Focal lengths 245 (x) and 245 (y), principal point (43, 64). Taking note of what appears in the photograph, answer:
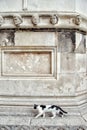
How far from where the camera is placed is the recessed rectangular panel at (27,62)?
4605 mm

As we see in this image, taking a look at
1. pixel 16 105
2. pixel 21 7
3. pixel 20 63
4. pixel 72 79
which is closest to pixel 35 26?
pixel 21 7

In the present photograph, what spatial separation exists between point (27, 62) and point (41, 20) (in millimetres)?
828

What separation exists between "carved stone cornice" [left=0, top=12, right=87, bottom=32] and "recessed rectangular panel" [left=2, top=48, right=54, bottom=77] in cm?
47

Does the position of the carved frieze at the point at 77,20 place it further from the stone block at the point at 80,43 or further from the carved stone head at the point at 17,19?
the carved stone head at the point at 17,19

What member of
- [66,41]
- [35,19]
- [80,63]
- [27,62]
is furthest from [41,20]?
[80,63]

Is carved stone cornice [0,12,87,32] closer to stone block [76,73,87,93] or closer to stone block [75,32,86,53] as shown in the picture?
stone block [75,32,86,53]

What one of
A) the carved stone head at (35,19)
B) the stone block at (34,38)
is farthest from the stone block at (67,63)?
the carved stone head at (35,19)

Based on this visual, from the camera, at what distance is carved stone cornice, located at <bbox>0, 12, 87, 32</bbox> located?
14.6 ft

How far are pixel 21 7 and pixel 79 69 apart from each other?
1628 mm

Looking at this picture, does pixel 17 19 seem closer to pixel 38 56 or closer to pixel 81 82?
pixel 38 56

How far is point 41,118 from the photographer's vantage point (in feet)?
13.9

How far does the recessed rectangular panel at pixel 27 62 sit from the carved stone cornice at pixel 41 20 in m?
0.47

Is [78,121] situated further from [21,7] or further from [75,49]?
[21,7]

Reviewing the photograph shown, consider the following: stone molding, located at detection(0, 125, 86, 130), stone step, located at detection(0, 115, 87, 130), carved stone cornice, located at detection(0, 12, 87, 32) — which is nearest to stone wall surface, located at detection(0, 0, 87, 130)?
carved stone cornice, located at detection(0, 12, 87, 32)
